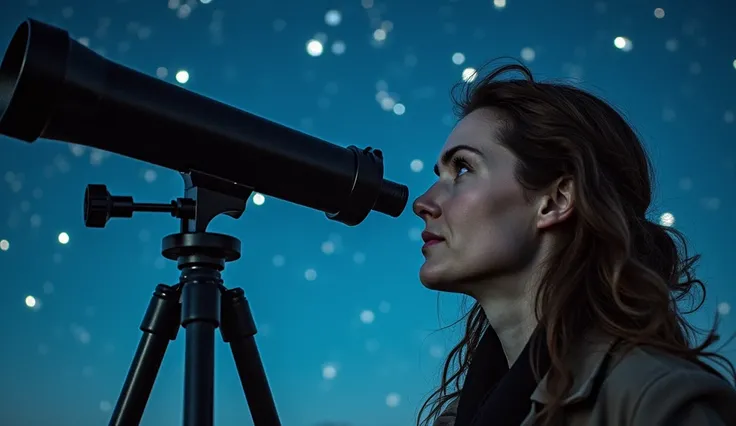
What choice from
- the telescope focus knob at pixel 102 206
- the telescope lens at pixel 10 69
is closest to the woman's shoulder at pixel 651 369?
the telescope focus knob at pixel 102 206

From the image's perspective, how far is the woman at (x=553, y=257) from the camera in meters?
0.92

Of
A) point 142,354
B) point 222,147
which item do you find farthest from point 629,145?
point 142,354

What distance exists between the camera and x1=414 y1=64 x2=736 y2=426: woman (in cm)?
92

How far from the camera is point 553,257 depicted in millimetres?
1088

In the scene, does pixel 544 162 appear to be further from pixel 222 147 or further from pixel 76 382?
pixel 76 382

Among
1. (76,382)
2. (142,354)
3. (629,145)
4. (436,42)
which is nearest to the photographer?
(142,354)

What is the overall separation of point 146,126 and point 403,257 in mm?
1160

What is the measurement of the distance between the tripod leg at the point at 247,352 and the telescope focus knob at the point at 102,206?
0.17m

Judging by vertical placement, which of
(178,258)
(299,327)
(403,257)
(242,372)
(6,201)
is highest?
(6,201)

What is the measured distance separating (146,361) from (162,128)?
296 millimetres

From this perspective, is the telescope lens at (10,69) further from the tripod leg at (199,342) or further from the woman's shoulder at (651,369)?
the woman's shoulder at (651,369)

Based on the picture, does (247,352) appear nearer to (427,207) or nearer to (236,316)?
(236,316)

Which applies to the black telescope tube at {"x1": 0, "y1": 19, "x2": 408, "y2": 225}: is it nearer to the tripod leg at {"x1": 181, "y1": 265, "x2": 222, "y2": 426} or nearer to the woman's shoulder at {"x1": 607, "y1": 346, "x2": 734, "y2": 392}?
the tripod leg at {"x1": 181, "y1": 265, "x2": 222, "y2": 426}

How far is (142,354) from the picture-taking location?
101 centimetres
